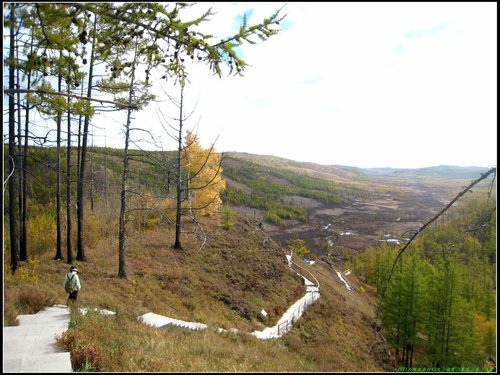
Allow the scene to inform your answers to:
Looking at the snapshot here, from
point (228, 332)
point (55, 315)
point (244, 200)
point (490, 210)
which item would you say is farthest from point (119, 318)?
point (244, 200)

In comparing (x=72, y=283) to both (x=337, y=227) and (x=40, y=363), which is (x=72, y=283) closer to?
(x=40, y=363)

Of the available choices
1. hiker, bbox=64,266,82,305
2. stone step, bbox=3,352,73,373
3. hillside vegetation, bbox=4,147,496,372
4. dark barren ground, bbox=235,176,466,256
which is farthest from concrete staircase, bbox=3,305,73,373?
dark barren ground, bbox=235,176,466,256

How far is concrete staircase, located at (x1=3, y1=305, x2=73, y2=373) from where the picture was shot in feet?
19.2

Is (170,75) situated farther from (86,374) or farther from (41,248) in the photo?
(41,248)

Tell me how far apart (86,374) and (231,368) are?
3.20 m

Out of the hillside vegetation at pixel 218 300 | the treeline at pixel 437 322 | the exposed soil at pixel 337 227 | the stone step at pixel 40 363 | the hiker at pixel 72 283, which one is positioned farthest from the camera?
the exposed soil at pixel 337 227

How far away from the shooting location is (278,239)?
114 metres

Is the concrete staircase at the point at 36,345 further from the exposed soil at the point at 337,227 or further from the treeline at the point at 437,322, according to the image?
the exposed soil at the point at 337,227

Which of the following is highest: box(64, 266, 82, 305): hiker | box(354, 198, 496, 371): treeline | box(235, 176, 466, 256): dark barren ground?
box(64, 266, 82, 305): hiker

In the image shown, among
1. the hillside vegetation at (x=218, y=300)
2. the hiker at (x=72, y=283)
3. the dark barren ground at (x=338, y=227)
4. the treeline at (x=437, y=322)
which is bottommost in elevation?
the dark barren ground at (x=338, y=227)

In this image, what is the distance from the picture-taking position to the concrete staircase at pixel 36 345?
19.2 feet

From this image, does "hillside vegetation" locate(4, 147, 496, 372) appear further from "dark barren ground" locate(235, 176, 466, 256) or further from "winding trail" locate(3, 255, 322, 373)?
"dark barren ground" locate(235, 176, 466, 256)

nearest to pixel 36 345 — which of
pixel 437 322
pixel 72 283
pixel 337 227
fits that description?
pixel 72 283

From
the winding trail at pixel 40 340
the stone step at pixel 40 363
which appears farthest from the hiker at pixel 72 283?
the stone step at pixel 40 363
